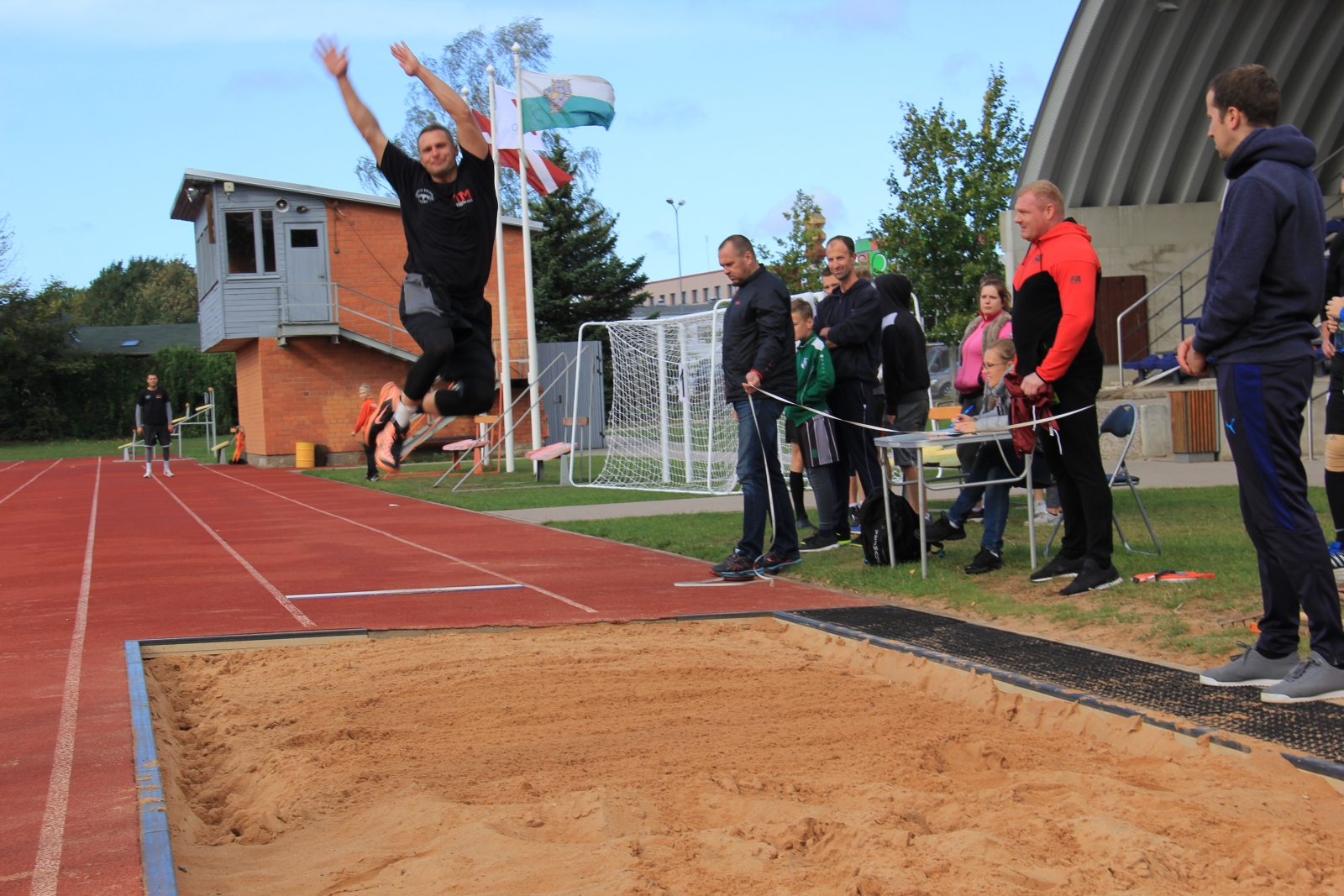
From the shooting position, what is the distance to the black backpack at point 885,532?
7414mm

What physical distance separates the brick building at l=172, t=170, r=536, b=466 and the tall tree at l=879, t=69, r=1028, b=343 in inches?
389

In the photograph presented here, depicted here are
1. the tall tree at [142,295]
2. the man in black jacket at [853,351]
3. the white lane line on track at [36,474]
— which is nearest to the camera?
the man in black jacket at [853,351]

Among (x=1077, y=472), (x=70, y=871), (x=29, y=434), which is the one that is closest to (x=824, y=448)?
(x=1077, y=472)

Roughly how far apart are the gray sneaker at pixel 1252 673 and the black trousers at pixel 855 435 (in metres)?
3.89

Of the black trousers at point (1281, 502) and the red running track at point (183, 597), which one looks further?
the black trousers at point (1281, 502)

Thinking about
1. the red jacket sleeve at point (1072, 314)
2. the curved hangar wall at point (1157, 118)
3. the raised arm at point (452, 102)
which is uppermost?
the curved hangar wall at point (1157, 118)

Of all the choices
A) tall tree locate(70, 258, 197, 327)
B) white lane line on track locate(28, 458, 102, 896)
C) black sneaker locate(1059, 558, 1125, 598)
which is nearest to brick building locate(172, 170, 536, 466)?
white lane line on track locate(28, 458, 102, 896)

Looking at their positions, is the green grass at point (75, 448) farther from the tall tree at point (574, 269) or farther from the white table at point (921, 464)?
the white table at point (921, 464)

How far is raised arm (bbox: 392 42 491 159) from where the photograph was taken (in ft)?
16.7

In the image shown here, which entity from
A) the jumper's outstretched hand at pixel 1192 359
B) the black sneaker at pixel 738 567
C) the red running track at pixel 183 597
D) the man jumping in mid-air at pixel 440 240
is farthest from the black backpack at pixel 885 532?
the jumper's outstretched hand at pixel 1192 359

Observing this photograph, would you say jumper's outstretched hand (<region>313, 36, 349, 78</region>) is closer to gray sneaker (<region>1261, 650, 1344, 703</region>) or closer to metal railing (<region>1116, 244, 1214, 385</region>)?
gray sneaker (<region>1261, 650, 1344, 703</region>)

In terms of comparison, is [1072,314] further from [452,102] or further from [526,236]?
[526,236]

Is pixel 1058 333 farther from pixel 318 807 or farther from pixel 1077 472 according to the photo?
pixel 318 807

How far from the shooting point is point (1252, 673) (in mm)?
4219
